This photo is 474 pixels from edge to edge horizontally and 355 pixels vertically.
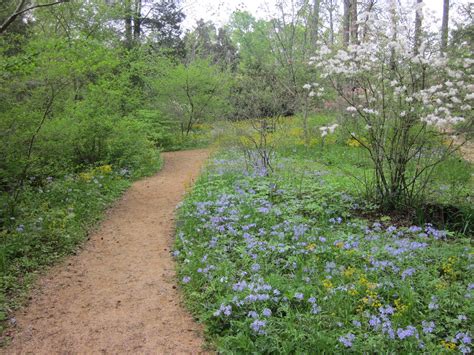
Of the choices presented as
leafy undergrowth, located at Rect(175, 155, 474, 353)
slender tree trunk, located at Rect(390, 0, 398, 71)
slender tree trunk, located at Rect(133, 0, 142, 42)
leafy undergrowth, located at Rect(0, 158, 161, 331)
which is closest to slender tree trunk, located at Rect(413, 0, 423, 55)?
slender tree trunk, located at Rect(390, 0, 398, 71)

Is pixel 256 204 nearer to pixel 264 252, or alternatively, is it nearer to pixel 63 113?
pixel 264 252

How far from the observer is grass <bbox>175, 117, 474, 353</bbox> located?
3.15 m

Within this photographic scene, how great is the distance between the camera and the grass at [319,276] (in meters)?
3.15

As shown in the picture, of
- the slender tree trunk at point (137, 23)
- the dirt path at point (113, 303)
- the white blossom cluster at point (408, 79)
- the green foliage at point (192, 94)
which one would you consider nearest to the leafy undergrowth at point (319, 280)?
the dirt path at point (113, 303)

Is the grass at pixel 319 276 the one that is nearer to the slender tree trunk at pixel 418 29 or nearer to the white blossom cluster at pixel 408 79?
the white blossom cluster at pixel 408 79

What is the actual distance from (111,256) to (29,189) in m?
3.12

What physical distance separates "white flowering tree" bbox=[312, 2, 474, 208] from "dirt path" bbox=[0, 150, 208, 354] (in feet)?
12.1

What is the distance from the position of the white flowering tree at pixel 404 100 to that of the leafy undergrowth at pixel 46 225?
15.1 feet

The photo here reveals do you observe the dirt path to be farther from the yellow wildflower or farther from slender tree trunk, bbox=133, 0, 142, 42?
slender tree trunk, bbox=133, 0, 142, 42

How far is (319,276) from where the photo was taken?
13.3 ft

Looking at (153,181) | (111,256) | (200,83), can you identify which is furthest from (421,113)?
(200,83)

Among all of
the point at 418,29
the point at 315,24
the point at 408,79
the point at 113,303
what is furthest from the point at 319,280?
the point at 315,24

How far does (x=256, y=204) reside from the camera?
6.48 m

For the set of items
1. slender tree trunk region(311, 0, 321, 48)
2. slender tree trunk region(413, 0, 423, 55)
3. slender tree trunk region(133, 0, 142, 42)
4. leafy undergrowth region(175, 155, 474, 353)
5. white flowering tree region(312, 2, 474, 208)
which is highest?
slender tree trunk region(133, 0, 142, 42)
